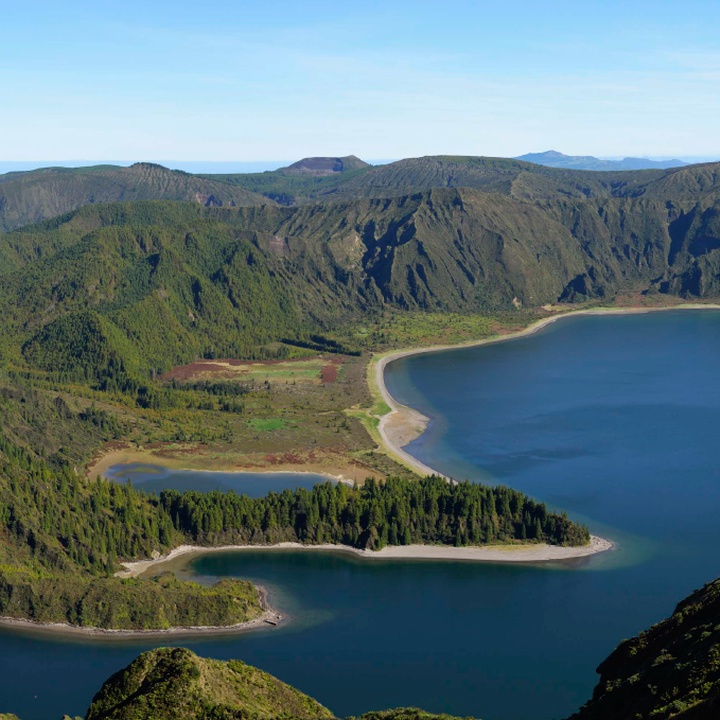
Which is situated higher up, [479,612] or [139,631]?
[479,612]

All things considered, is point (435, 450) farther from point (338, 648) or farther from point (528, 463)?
point (338, 648)

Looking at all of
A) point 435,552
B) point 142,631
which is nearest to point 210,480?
point 435,552

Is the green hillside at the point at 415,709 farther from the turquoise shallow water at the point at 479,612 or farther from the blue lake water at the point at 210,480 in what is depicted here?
the blue lake water at the point at 210,480

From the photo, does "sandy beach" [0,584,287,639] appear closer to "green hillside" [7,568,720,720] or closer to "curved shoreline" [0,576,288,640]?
"curved shoreline" [0,576,288,640]

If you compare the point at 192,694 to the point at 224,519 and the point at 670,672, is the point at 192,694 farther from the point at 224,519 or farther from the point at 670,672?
the point at 224,519

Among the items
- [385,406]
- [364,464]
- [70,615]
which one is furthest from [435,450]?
[70,615]

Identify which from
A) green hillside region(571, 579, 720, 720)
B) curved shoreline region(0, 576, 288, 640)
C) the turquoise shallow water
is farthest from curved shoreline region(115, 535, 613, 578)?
green hillside region(571, 579, 720, 720)
